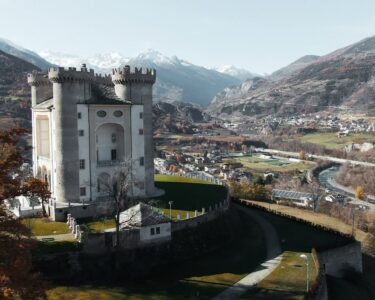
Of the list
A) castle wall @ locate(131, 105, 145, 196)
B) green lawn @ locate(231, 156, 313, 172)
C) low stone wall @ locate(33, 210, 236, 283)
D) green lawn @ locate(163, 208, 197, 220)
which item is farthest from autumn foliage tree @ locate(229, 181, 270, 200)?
green lawn @ locate(231, 156, 313, 172)

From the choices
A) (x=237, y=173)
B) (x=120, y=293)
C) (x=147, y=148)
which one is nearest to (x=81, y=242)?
(x=120, y=293)

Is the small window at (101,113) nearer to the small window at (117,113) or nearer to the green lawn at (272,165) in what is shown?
the small window at (117,113)

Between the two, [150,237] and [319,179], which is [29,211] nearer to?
[150,237]

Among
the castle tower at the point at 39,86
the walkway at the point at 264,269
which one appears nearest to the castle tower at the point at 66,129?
the castle tower at the point at 39,86

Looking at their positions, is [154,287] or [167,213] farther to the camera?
[167,213]

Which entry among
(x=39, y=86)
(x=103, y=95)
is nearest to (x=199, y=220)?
(x=103, y=95)
